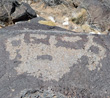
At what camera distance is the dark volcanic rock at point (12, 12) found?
3.73 meters

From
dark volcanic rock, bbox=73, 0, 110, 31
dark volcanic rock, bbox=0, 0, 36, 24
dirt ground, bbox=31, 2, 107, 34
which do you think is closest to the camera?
dark volcanic rock, bbox=0, 0, 36, 24

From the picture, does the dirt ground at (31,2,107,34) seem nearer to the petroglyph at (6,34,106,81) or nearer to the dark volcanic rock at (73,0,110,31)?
the dark volcanic rock at (73,0,110,31)

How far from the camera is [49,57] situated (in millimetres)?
2209

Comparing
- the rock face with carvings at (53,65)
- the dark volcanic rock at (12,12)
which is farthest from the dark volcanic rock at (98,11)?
the rock face with carvings at (53,65)

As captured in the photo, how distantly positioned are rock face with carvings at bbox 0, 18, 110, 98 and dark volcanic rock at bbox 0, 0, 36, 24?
1.26 metres

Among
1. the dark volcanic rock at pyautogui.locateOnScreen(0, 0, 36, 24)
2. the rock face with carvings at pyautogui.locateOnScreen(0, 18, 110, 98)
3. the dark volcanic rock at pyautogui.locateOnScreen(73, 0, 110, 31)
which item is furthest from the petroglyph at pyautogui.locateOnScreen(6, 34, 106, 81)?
the dark volcanic rock at pyautogui.locateOnScreen(73, 0, 110, 31)

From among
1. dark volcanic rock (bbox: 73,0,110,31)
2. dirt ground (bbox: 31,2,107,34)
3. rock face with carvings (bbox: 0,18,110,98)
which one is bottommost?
dirt ground (bbox: 31,2,107,34)

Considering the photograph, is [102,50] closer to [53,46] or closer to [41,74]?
[53,46]

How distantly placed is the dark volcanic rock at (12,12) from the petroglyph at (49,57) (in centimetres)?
144

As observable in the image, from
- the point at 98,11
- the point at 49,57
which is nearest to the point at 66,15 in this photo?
the point at 98,11

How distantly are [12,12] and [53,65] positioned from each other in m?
2.10

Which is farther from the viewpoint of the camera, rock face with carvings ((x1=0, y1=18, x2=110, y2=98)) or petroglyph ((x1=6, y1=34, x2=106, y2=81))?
petroglyph ((x1=6, y1=34, x2=106, y2=81))

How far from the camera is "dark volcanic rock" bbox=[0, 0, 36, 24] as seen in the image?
373 cm

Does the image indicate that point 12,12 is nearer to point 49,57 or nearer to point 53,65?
point 49,57
